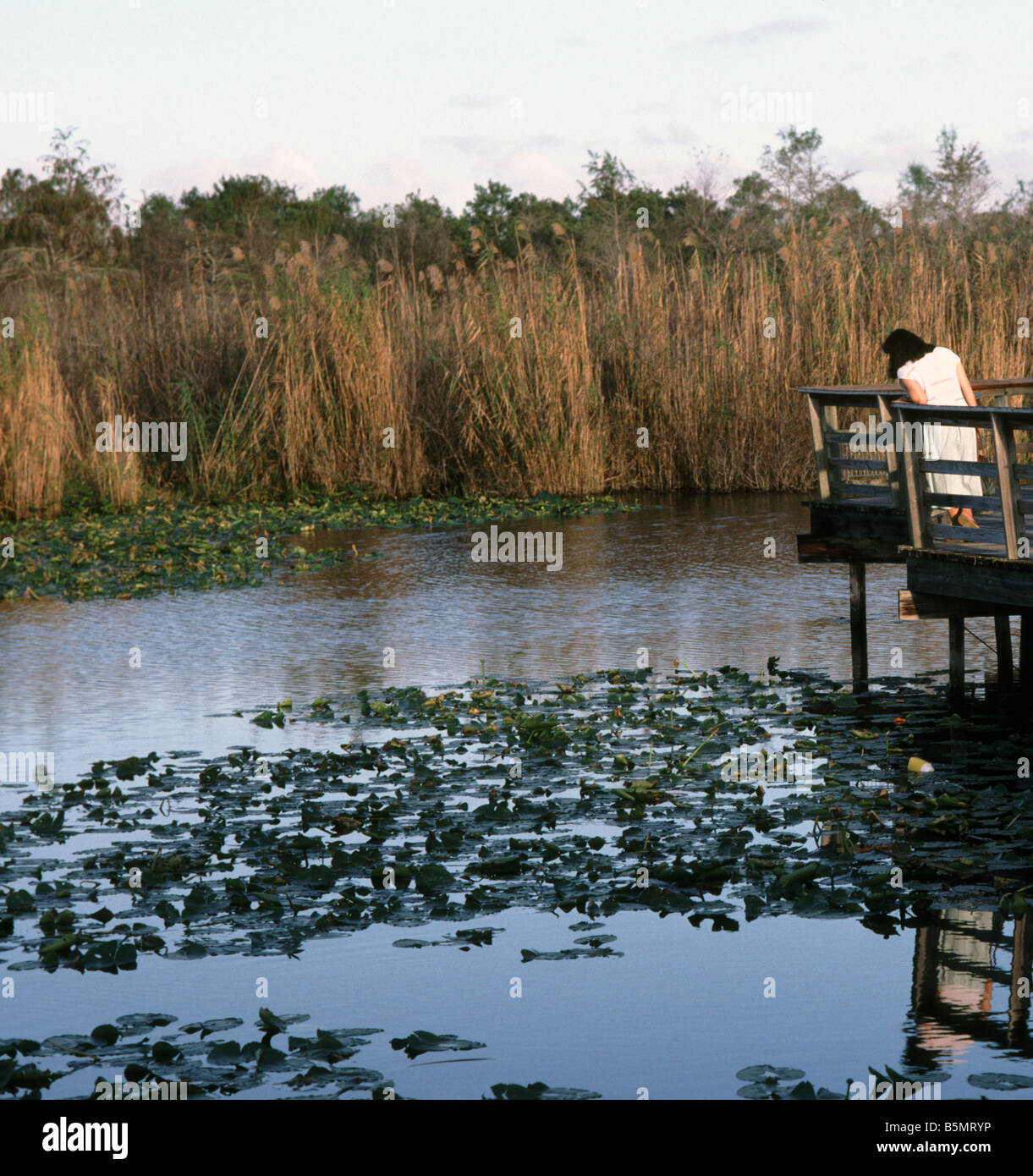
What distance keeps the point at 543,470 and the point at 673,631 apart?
7921 millimetres

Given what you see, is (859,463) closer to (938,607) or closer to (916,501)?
(916,501)

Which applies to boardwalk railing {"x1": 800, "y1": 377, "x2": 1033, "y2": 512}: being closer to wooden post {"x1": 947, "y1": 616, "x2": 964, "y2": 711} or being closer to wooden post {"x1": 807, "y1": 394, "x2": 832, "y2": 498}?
wooden post {"x1": 807, "y1": 394, "x2": 832, "y2": 498}

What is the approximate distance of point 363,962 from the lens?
4.74 meters

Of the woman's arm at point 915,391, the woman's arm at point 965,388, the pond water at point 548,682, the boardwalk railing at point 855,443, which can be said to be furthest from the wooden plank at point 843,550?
the woman's arm at point 965,388

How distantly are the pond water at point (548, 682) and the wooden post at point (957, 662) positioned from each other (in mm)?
753

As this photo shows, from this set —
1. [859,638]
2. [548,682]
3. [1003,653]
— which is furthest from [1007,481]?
[548,682]

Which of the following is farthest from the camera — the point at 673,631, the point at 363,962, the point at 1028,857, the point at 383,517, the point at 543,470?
the point at 543,470

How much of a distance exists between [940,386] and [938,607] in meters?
2.00

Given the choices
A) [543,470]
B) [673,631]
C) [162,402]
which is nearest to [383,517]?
[543,470]

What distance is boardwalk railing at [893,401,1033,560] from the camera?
7504 millimetres

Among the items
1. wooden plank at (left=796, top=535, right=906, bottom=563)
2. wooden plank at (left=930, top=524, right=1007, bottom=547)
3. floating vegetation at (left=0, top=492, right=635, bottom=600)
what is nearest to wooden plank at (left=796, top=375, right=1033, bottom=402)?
wooden plank at (left=796, top=535, right=906, bottom=563)

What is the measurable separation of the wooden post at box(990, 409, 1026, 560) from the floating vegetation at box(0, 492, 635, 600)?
21.7ft
